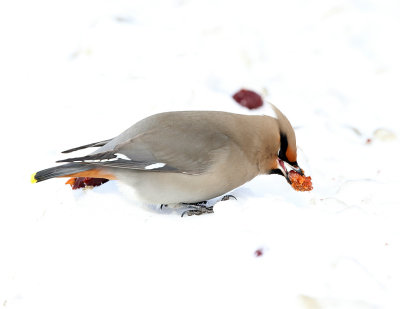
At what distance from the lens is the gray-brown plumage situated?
3.36 m

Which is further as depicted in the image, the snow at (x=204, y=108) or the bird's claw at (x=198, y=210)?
the bird's claw at (x=198, y=210)

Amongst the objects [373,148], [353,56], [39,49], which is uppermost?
[39,49]

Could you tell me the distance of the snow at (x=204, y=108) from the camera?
106 inches

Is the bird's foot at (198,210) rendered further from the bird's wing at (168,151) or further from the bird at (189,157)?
the bird's wing at (168,151)

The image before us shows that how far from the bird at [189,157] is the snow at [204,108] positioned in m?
0.14

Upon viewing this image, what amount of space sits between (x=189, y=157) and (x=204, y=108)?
1.05 m

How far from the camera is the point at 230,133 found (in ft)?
11.4

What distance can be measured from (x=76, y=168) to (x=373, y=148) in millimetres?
2140

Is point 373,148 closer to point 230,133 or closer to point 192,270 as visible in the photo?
point 230,133

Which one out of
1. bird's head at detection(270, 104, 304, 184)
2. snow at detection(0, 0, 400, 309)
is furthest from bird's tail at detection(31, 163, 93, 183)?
bird's head at detection(270, 104, 304, 184)

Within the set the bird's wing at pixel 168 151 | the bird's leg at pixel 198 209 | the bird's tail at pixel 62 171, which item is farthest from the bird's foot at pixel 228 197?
the bird's tail at pixel 62 171

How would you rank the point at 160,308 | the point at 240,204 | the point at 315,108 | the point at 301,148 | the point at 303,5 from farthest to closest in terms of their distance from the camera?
the point at 303,5
the point at 315,108
the point at 301,148
the point at 240,204
the point at 160,308

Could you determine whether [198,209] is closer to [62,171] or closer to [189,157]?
[189,157]

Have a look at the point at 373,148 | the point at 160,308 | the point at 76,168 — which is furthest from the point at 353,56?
the point at 160,308
